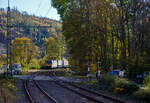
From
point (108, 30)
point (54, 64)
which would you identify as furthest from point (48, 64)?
point (108, 30)

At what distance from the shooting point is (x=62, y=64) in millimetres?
73125

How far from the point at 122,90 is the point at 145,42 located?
45.7 feet

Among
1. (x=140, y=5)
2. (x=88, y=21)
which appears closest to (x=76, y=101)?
(x=140, y=5)

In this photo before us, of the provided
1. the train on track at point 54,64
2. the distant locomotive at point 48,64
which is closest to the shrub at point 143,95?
the train on track at point 54,64

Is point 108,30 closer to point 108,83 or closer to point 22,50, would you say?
point 108,83

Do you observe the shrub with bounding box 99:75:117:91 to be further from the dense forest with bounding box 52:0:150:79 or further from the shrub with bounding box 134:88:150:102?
the dense forest with bounding box 52:0:150:79

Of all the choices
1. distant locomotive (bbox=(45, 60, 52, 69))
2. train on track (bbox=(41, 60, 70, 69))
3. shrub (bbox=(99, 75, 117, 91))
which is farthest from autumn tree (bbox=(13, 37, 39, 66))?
shrub (bbox=(99, 75, 117, 91))

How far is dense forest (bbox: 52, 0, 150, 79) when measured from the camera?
82.8ft

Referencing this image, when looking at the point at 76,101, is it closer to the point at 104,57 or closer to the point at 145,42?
the point at 145,42

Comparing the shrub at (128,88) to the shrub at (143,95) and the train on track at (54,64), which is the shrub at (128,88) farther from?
the train on track at (54,64)

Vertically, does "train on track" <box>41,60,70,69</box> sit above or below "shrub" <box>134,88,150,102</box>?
above

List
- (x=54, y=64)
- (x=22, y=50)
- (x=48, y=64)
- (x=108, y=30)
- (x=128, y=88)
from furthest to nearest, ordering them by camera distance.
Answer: (x=54, y=64) < (x=48, y=64) < (x=22, y=50) < (x=108, y=30) < (x=128, y=88)

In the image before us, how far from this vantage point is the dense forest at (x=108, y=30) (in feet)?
82.8

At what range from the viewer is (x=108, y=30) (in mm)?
32688
